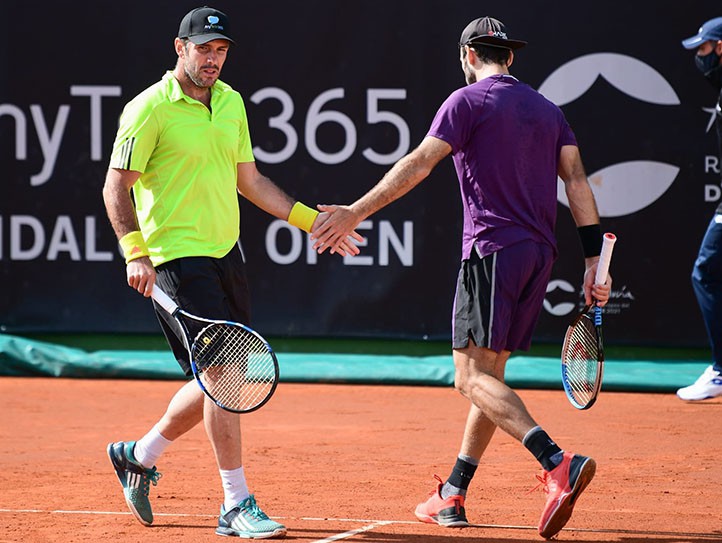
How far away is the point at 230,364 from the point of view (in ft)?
16.0

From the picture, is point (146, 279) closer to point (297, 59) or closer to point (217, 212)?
point (217, 212)

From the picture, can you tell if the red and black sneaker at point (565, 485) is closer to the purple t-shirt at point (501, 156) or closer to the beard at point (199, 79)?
the purple t-shirt at point (501, 156)

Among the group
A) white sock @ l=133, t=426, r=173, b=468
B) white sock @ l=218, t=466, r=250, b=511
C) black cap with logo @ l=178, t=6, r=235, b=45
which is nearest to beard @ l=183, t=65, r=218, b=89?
black cap with logo @ l=178, t=6, r=235, b=45

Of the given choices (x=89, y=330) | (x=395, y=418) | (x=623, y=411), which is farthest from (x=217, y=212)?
(x=89, y=330)

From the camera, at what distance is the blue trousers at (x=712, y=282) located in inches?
331

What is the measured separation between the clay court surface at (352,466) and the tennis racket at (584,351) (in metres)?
0.51

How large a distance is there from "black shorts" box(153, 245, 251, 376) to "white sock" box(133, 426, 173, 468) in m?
0.36

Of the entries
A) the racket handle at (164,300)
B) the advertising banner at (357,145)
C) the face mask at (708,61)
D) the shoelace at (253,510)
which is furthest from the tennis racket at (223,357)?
the face mask at (708,61)

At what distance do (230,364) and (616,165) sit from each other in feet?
16.5

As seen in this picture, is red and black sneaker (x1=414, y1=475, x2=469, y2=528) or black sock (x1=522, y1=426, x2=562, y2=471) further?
red and black sneaker (x1=414, y1=475, x2=469, y2=528)

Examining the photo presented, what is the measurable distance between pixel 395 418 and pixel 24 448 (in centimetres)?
228

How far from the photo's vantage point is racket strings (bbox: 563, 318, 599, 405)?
205 inches

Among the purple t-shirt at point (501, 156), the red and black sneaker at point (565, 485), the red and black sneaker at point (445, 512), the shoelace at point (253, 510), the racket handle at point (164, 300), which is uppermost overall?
the purple t-shirt at point (501, 156)

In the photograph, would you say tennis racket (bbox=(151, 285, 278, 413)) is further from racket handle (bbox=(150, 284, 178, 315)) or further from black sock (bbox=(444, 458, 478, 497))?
black sock (bbox=(444, 458, 478, 497))
